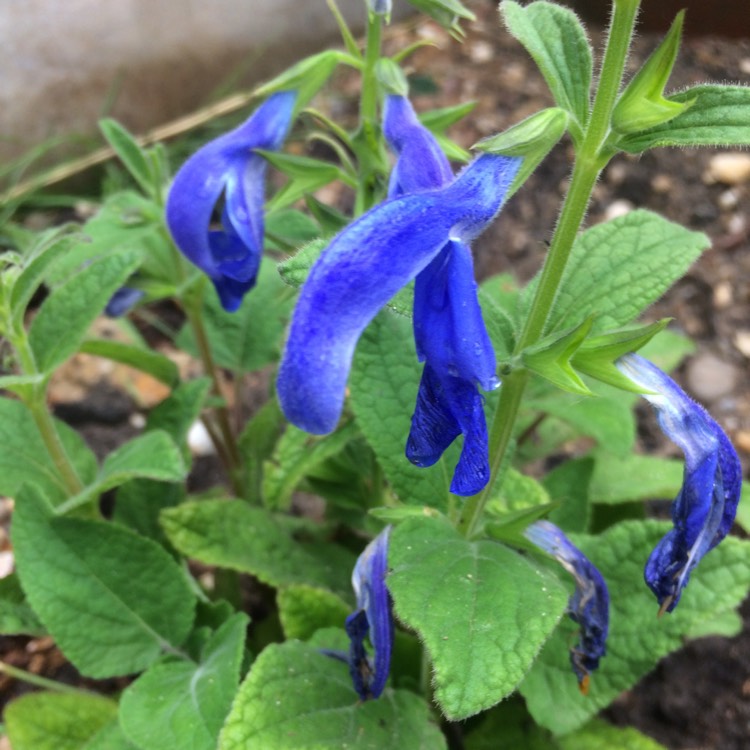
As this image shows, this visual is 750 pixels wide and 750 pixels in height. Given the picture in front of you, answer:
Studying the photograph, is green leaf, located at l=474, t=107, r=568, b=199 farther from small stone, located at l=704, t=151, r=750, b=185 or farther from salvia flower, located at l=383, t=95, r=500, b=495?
small stone, located at l=704, t=151, r=750, b=185

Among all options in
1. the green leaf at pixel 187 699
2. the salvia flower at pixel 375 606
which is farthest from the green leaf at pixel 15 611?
the salvia flower at pixel 375 606

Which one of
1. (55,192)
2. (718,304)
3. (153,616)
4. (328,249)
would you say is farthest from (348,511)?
(55,192)

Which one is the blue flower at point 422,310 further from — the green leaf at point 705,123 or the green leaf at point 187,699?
the green leaf at point 187,699

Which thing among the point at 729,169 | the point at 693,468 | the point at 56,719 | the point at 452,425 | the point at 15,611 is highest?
the point at 452,425

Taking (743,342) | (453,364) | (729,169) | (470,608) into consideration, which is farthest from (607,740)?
(729,169)

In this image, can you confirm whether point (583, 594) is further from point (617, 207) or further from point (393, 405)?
point (617, 207)

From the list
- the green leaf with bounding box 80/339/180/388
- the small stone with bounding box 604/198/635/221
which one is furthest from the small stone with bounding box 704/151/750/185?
the green leaf with bounding box 80/339/180/388
